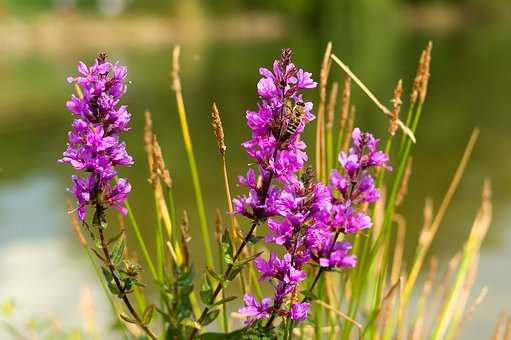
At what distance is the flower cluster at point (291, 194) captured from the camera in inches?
48.6

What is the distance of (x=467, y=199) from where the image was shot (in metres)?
6.39

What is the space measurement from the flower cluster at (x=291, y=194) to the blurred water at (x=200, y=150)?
4.19ft

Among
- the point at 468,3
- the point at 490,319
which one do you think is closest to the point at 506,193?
the point at 490,319

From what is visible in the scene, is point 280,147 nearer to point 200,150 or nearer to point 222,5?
point 200,150

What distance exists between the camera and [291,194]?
1.26m

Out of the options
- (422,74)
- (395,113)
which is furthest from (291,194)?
(422,74)

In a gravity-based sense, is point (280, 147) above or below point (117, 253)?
above

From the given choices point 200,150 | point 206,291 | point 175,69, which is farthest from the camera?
point 200,150

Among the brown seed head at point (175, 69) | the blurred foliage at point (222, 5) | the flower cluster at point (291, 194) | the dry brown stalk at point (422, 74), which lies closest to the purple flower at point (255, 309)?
the flower cluster at point (291, 194)

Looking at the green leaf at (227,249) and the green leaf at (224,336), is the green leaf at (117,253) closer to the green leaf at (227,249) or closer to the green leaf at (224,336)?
the green leaf at (227,249)

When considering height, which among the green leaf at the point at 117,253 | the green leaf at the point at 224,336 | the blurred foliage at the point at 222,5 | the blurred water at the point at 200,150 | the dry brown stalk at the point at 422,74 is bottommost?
the blurred water at the point at 200,150

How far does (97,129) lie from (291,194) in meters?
0.39

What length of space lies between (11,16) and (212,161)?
22.0 metres

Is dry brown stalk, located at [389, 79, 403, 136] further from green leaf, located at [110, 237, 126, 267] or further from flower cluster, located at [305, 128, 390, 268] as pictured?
green leaf, located at [110, 237, 126, 267]
